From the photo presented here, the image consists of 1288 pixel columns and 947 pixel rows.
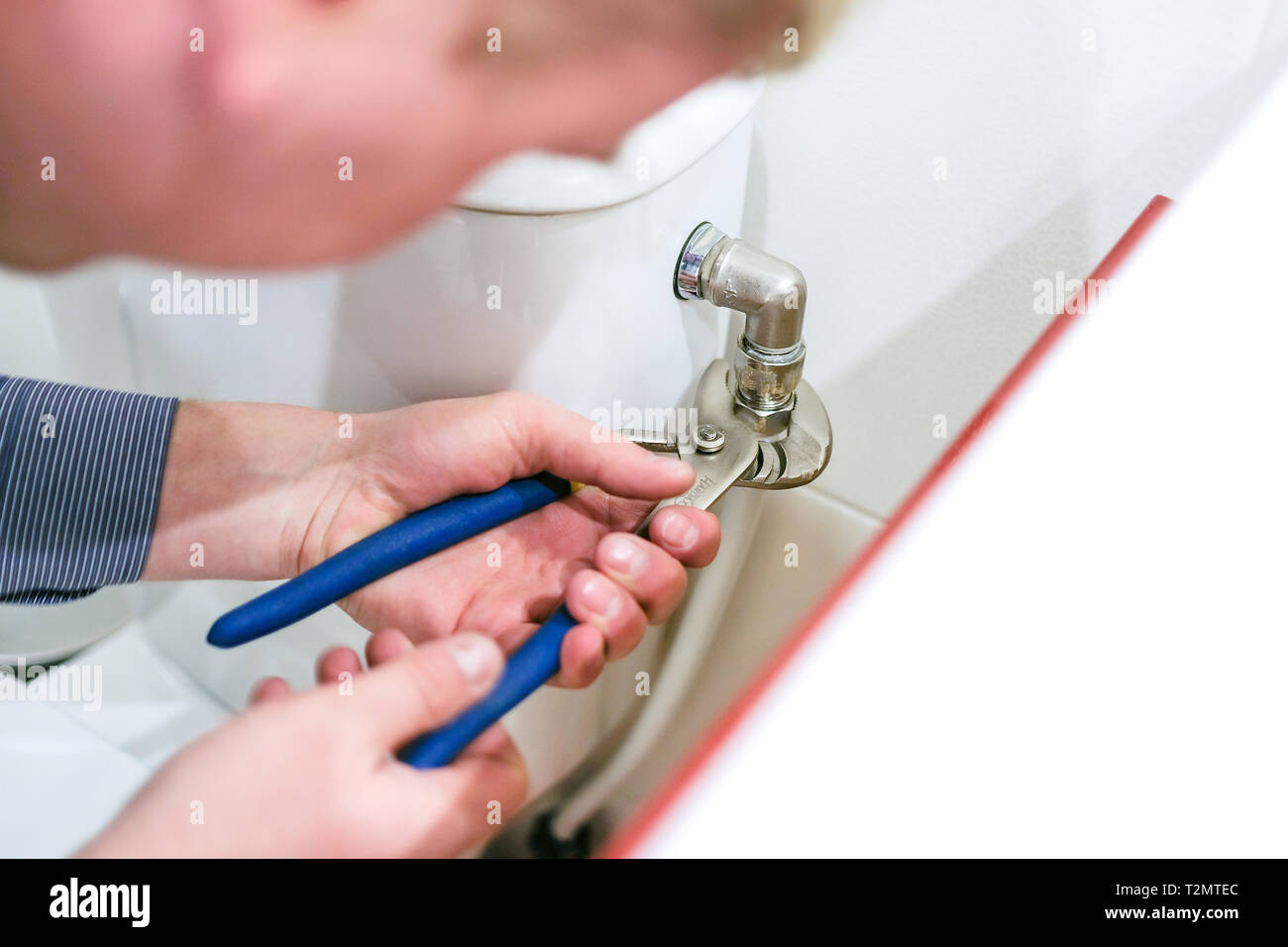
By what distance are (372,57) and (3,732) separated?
351 mm

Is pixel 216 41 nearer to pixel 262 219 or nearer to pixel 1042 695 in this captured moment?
pixel 262 219

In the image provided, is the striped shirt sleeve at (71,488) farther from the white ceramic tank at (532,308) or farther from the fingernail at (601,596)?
the fingernail at (601,596)

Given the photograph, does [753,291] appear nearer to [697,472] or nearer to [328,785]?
[697,472]

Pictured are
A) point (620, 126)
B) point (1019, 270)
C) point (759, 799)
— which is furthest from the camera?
point (1019, 270)

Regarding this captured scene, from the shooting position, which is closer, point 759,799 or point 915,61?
point 759,799

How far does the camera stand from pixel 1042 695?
167 mm

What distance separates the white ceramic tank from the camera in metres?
0.29

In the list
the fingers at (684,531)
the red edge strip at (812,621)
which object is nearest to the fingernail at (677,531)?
the fingers at (684,531)

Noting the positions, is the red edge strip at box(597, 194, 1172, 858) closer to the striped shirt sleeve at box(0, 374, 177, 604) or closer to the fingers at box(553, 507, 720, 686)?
the fingers at box(553, 507, 720, 686)

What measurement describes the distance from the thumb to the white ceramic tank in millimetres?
62

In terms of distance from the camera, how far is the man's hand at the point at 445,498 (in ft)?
1.01

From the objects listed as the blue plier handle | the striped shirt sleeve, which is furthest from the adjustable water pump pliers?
the striped shirt sleeve

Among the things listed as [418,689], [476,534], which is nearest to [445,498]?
[476,534]
